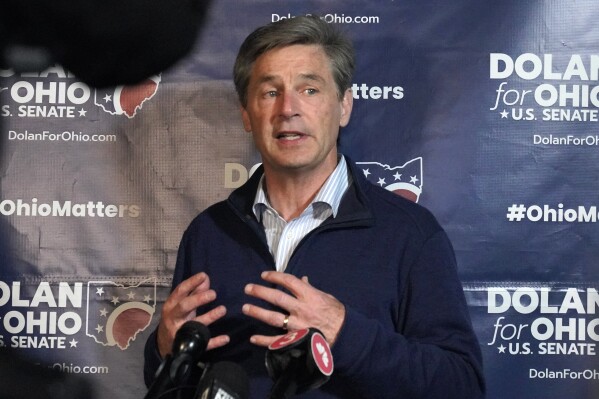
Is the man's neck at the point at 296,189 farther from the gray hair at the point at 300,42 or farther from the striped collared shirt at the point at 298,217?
the gray hair at the point at 300,42

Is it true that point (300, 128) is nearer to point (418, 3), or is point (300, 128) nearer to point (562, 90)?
point (418, 3)

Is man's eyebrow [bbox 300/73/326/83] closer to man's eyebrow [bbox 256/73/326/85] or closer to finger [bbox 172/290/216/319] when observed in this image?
man's eyebrow [bbox 256/73/326/85]

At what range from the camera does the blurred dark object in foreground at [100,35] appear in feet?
8.26

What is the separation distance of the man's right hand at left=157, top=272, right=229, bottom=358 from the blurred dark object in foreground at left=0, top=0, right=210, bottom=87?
989mm

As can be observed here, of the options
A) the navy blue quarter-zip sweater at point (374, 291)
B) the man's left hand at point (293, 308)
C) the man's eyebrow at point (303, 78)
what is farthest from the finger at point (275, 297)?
the man's eyebrow at point (303, 78)

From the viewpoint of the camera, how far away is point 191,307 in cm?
172

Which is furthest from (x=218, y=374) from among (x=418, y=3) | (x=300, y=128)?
(x=418, y=3)

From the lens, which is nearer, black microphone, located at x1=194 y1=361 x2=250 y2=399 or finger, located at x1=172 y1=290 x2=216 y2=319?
black microphone, located at x1=194 y1=361 x2=250 y2=399

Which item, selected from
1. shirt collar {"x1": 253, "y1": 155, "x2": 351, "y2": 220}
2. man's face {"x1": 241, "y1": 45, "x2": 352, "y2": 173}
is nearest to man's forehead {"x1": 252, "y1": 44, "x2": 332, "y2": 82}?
man's face {"x1": 241, "y1": 45, "x2": 352, "y2": 173}

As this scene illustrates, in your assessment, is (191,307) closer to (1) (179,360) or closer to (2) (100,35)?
(1) (179,360)

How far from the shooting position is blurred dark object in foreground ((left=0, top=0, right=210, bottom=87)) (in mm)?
2518

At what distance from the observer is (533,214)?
2418 millimetres

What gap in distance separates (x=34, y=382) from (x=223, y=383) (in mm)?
1475

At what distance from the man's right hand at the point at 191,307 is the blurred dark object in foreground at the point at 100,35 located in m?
0.99
